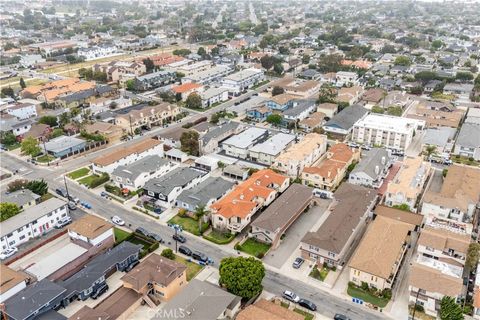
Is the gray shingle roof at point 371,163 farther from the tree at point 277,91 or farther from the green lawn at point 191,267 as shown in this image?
the tree at point 277,91

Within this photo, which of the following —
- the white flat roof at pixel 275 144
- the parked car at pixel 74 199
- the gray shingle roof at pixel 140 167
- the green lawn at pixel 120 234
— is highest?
the white flat roof at pixel 275 144

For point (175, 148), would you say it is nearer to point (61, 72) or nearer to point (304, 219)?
point (304, 219)

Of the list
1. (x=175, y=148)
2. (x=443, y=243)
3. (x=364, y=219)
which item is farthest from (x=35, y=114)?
(x=443, y=243)

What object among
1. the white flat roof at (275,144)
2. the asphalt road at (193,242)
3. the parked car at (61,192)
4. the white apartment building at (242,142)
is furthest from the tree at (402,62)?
the parked car at (61,192)

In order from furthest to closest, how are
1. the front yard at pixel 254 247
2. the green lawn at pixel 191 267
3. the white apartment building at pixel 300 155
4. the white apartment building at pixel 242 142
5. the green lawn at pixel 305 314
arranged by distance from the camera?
the white apartment building at pixel 242 142 → the white apartment building at pixel 300 155 → the front yard at pixel 254 247 → the green lawn at pixel 191 267 → the green lawn at pixel 305 314

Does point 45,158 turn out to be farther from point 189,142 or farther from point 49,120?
point 189,142

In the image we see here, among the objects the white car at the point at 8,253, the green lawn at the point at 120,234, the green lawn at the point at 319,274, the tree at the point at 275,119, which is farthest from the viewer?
the tree at the point at 275,119

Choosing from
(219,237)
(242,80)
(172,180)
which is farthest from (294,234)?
(242,80)

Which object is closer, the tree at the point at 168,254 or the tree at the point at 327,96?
the tree at the point at 168,254
